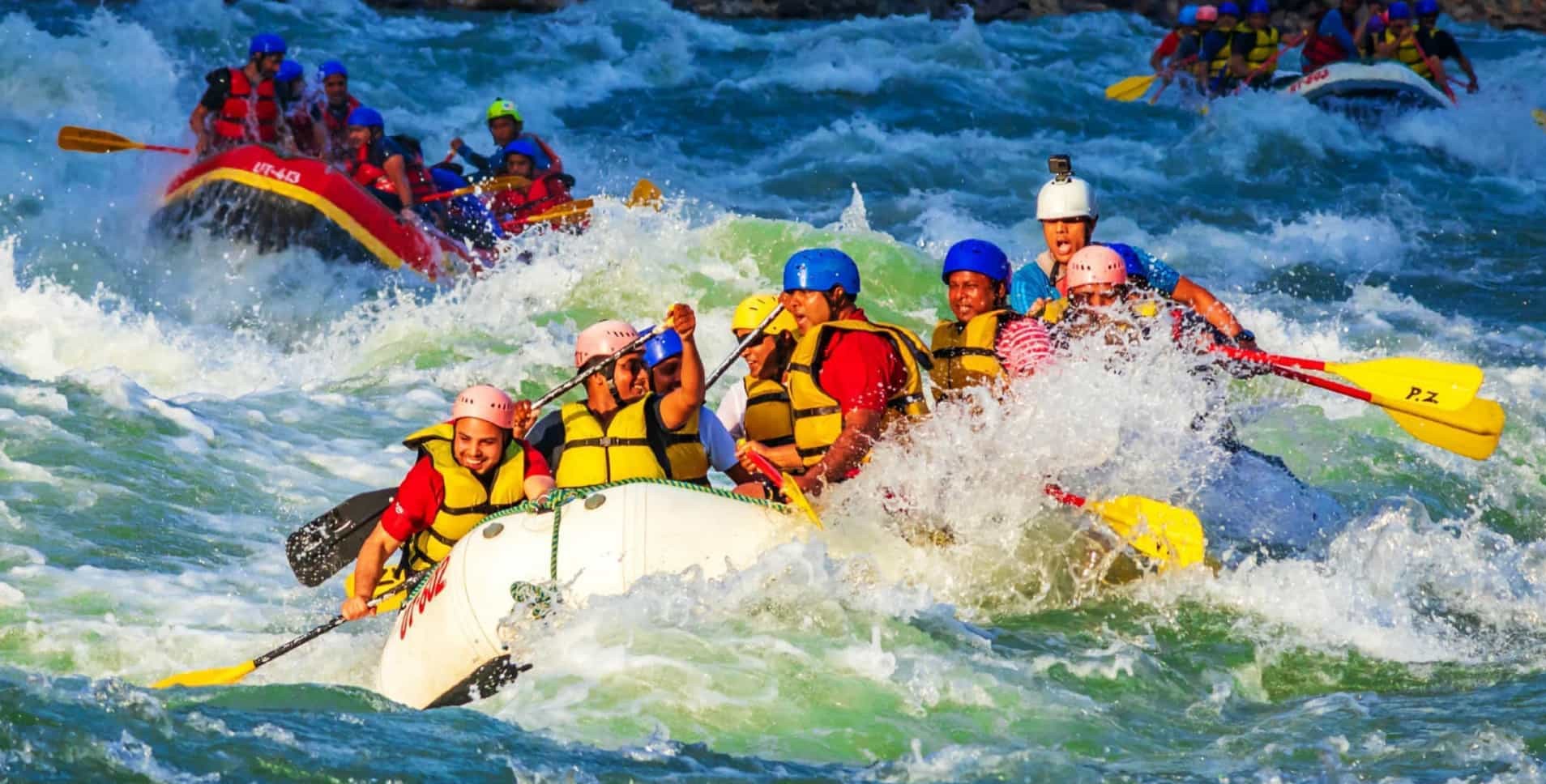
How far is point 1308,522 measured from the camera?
24.1ft

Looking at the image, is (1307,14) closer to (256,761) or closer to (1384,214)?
(1384,214)

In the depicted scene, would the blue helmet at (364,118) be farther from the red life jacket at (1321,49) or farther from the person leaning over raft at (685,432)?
the red life jacket at (1321,49)

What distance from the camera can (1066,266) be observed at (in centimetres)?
742

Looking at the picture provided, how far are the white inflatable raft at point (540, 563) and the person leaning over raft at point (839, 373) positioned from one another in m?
0.40

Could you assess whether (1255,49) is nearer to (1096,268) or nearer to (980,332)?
(1096,268)

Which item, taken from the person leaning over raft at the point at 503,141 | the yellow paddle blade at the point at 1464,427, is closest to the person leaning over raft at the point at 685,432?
the yellow paddle blade at the point at 1464,427

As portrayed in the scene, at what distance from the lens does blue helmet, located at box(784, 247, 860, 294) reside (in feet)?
21.6

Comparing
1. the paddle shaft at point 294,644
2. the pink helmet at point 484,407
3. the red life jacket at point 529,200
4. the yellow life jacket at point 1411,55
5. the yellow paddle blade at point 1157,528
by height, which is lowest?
the paddle shaft at point 294,644

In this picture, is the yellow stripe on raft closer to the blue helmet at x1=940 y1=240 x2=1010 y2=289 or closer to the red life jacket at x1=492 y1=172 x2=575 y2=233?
the red life jacket at x1=492 y1=172 x2=575 y2=233

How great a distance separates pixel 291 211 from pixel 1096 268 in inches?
279

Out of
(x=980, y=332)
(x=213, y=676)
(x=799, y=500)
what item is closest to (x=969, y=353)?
(x=980, y=332)

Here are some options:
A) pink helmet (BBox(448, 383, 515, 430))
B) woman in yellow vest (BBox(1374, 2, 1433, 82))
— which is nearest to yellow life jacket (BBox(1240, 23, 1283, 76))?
woman in yellow vest (BBox(1374, 2, 1433, 82))

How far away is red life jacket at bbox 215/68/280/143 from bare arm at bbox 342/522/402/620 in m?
7.39

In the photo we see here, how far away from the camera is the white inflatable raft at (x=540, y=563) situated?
5816 mm
